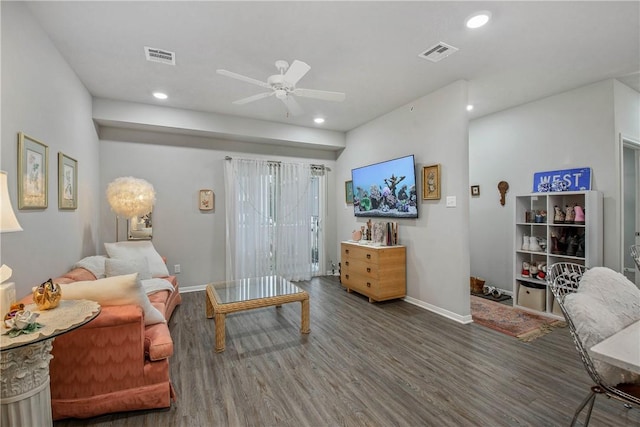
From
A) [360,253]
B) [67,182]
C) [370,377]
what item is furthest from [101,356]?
[360,253]

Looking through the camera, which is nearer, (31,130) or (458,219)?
(31,130)

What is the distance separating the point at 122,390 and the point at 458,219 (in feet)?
11.0

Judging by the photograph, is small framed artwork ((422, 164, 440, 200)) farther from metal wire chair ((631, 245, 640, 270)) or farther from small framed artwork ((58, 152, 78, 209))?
small framed artwork ((58, 152, 78, 209))

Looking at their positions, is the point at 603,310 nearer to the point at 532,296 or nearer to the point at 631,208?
the point at 532,296

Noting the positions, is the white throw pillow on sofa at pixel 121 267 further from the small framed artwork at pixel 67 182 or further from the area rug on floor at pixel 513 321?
the area rug on floor at pixel 513 321

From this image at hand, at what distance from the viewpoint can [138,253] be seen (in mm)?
3545

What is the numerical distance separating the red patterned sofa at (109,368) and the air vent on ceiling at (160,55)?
2.22 meters

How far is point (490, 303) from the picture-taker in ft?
12.8

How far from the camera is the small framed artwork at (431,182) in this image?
3.55 meters

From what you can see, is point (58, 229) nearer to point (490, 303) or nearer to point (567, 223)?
point (490, 303)

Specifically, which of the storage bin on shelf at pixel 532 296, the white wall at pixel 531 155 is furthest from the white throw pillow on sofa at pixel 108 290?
the white wall at pixel 531 155

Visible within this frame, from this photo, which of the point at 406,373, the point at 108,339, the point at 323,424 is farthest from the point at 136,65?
the point at 406,373

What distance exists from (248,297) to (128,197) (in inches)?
79.6

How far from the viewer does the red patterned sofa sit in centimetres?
171
